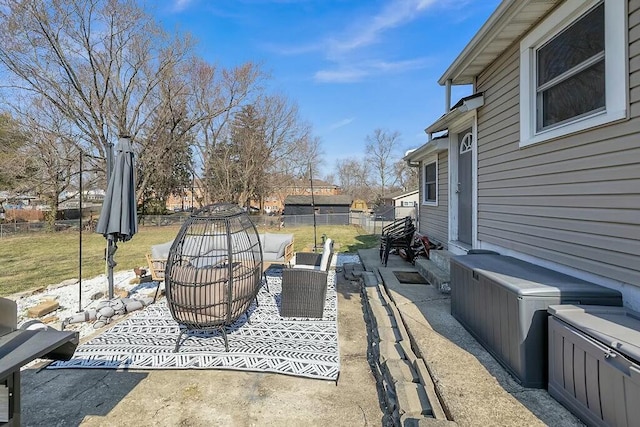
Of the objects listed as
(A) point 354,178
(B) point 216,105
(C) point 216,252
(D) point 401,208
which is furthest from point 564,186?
(A) point 354,178

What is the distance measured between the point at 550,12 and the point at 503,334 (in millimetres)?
2985

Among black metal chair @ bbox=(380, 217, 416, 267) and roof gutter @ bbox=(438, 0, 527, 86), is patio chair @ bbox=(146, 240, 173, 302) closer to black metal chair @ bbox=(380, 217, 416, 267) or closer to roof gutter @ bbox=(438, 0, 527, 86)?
black metal chair @ bbox=(380, 217, 416, 267)

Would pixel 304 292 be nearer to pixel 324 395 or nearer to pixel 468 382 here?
pixel 324 395

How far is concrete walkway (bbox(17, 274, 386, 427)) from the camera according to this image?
246cm

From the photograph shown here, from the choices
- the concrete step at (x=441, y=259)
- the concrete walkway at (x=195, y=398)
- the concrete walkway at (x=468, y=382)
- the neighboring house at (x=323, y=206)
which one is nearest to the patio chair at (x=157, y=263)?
the concrete walkway at (x=195, y=398)

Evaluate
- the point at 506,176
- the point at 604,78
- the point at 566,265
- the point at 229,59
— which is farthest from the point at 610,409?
the point at 229,59

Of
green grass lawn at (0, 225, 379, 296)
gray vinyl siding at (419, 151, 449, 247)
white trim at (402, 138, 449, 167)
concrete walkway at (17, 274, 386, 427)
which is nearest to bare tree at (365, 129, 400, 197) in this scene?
green grass lawn at (0, 225, 379, 296)

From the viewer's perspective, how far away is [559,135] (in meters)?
3.00

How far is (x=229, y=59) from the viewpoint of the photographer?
2234 centimetres

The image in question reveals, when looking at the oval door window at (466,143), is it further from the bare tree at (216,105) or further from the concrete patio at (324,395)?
the bare tree at (216,105)

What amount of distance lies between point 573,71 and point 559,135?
1.78 ft

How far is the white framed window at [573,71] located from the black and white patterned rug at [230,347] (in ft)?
9.97

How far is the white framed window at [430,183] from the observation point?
779cm

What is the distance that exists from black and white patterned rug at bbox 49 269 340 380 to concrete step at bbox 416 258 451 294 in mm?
1562
